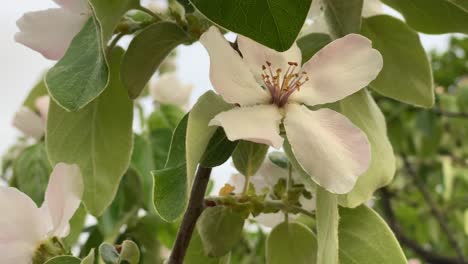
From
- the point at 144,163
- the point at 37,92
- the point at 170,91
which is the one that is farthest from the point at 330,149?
the point at 170,91

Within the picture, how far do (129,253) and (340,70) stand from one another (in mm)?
178

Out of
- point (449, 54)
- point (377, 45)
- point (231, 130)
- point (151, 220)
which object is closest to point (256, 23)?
point (231, 130)

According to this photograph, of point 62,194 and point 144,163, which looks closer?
point 62,194

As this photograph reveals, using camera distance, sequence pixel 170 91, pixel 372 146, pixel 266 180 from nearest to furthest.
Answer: pixel 372 146 < pixel 266 180 < pixel 170 91

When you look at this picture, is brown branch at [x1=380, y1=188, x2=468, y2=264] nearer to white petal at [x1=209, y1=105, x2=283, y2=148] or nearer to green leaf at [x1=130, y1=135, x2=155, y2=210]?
green leaf at [x1=130, y1=135, x2=155, y2=210]

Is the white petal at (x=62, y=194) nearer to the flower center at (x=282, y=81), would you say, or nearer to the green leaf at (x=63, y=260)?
the green leaf at (x=63, y=260)

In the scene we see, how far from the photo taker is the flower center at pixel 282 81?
0.46m

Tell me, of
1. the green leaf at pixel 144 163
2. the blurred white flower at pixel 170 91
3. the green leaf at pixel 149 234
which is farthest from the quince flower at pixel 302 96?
the blurred white flower at pixel 170 91

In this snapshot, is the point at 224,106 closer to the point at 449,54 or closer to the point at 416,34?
the point at 416,34

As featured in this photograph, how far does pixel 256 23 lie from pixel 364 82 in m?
0.09

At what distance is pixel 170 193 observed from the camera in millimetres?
433

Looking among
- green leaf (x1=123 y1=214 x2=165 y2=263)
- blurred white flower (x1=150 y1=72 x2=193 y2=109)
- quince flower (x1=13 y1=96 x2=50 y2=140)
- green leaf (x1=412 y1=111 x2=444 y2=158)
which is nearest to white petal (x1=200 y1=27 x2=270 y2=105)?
green leaf (x1=123 y1=214 x2=165 y2=263)

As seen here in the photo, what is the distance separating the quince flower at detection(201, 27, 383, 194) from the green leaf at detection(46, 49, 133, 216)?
0.13 m

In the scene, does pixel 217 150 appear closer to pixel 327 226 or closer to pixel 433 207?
pixel 327 226
